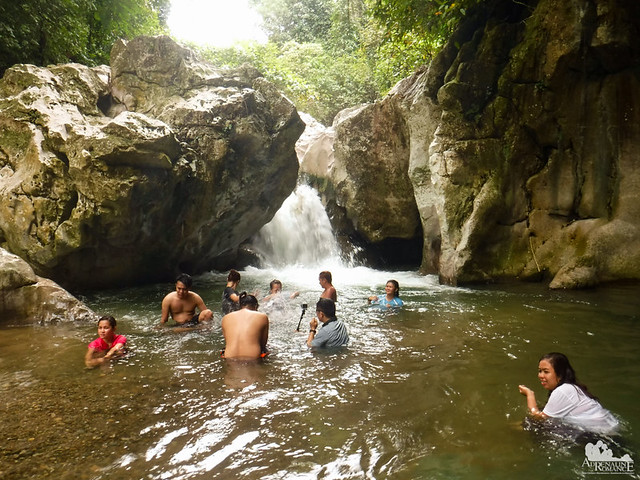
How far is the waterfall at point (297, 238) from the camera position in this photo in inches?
642

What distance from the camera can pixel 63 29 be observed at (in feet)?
39.9

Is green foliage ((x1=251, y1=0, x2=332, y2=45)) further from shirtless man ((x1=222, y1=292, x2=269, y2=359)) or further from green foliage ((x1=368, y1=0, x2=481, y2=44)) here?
shirtless man ((x1=222, y1=292, x2=269, y2=359))

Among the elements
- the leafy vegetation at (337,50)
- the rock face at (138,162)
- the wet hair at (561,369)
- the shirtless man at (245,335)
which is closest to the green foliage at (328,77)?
the leafy vegetation at (337,50)

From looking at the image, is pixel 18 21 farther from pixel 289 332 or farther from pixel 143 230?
pixel 289 332

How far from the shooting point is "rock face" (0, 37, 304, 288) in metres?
9.07

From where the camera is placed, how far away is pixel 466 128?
1101 cm

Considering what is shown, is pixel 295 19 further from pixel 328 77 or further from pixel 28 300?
pixel 28 300

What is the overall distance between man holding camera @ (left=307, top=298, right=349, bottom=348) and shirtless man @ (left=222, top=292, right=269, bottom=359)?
0.78 m

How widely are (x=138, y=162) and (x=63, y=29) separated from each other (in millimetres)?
6080

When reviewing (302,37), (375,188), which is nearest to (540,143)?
(375,188)

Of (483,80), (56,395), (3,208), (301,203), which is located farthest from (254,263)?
(56,395)

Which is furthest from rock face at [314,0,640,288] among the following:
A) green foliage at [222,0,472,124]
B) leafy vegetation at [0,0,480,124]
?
green foliage at [222,0,472,124]

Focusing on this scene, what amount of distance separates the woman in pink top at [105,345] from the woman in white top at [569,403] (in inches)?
188

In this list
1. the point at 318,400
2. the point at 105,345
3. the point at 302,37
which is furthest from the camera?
the point at 302,37
